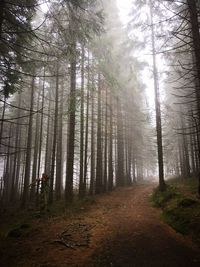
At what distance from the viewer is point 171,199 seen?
399 inches

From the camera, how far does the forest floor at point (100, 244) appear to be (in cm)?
477

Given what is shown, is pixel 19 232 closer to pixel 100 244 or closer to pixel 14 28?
pixel 100 244

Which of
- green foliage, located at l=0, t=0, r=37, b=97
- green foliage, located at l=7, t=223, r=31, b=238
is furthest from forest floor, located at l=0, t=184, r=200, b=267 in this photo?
green foliage, located at l=0, t=0, r=37, b=97

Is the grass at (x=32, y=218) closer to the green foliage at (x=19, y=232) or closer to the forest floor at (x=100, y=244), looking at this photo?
the green foliage at (x=19, y=232)

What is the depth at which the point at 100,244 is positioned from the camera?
5.75m

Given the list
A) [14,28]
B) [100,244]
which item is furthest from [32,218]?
[14,28]

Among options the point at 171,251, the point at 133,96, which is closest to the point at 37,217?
the point at 171,251

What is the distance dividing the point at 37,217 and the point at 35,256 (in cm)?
439

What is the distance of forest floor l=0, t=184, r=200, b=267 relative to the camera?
188 inches

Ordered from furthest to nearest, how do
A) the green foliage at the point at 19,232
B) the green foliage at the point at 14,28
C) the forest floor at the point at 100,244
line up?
the green foliage at the point at 19,232
the green foliage at the point at 14,28
the forest floor at the point at 100,244

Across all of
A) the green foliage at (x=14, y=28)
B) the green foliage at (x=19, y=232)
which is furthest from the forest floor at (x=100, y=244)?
the green foliage at (x=14, y=28)

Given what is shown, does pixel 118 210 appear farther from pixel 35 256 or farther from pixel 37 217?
pixel 35 256

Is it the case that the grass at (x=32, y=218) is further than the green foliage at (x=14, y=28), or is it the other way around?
the grass at (x=32, y=218)

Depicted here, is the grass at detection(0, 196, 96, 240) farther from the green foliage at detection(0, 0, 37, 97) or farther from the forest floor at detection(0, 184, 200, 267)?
the green foliage at detection(0, 0, 37, 97)
